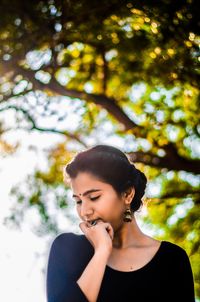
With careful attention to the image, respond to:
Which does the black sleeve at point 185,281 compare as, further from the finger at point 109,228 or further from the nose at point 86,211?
the nose at point 86,211

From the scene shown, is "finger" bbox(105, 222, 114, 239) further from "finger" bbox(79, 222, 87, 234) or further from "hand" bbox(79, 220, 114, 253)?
"finger" bbox(79, 222, 87, 234)

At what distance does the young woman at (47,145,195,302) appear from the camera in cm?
282

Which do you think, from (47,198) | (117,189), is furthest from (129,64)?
(117,189)

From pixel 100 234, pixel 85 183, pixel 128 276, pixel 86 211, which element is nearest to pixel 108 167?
pixel 85 183

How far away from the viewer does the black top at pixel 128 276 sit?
282cm

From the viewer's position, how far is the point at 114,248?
3096 mm

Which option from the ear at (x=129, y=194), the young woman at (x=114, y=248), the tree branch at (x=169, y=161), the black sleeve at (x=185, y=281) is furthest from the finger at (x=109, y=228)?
the tree branch at (x=169, y=161)

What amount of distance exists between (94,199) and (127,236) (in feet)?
1.41

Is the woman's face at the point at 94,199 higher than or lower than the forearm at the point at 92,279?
higher

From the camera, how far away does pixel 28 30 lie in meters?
6.32

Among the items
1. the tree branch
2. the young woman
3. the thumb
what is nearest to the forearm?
the young woman

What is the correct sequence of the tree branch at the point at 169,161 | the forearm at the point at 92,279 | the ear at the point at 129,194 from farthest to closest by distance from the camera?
the tree branch at the point at 169,161
the ear at the point at 129,194
the forearm at the point at 92,279

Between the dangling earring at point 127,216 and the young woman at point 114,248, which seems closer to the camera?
the young woman at point 114,248

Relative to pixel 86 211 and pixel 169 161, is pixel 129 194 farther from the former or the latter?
pixel 169 161
